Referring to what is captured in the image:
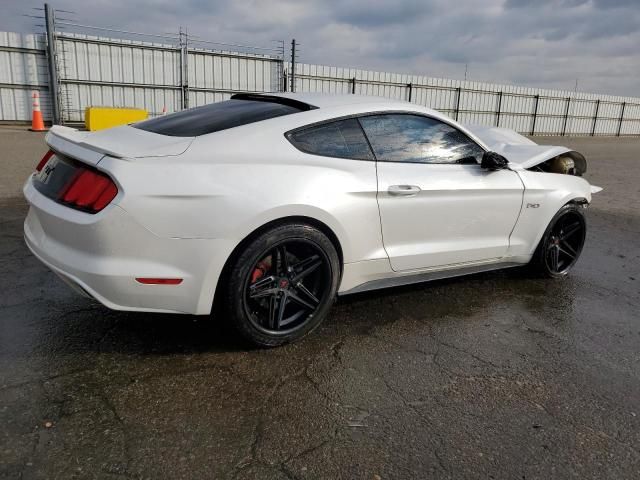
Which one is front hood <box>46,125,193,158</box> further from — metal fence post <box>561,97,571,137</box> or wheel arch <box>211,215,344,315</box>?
metal fence post <box>561,97,571,137</box>

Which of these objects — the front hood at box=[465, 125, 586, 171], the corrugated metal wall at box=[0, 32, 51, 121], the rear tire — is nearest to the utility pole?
the corrugated metal wall at box=[0, 32, 51, 121]

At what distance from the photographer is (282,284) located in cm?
297

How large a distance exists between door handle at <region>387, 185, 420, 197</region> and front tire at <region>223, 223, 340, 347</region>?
1.78 ft

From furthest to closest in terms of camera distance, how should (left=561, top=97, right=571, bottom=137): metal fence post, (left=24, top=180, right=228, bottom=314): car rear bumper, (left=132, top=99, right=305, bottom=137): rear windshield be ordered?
(left=561, top=97, right=571, bottom=137): metal fence post
(left=132, top=99, right=305, bottom=137): rear windshield
(left=24, top=180, right=228, bottom=314): car rear bumper

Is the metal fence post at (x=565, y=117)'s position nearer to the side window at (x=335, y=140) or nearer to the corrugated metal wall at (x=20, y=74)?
the corrugated metal wall at (x=20, y=74)

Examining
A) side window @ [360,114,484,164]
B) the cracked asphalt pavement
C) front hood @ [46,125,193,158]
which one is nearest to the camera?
the cracked asphalt pavement

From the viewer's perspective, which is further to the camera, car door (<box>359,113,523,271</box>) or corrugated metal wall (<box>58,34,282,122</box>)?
corrugated metal wall (<box>58,34,282,122</box>)

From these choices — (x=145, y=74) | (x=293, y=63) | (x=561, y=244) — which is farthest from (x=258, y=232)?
(x=293, y=63)

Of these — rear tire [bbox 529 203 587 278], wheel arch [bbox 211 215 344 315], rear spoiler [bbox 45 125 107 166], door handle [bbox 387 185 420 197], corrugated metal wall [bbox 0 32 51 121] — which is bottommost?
rear tire [bbox 529 203 587 278]

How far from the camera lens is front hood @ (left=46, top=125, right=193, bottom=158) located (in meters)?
2.67

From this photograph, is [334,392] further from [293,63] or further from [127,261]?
[293,63]

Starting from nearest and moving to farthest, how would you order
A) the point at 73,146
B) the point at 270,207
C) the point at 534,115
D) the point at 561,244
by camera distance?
the point at 270,207
the point at 73,146
the point at 561,244
the point at 534,115

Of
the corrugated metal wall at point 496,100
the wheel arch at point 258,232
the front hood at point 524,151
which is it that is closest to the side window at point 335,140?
the wheel arch at point 258,232

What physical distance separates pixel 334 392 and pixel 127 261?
120 centimetres
